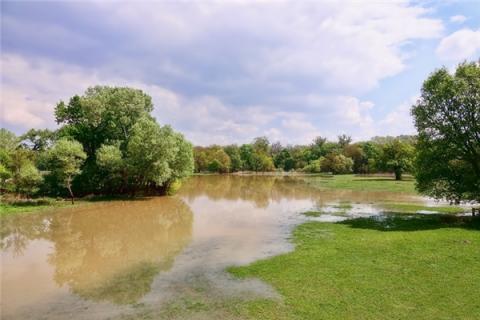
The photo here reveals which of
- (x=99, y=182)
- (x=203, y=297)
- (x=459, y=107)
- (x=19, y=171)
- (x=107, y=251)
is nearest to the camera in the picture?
(x=203, y=297)

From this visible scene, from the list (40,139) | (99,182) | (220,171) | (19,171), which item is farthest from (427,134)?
(220,171)

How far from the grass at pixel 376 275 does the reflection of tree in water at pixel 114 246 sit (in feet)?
14.3

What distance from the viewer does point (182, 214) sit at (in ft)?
102

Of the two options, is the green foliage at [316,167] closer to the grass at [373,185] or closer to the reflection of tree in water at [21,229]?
the grass at [373,185]

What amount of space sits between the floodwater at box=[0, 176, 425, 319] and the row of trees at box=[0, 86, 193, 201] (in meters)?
6.38

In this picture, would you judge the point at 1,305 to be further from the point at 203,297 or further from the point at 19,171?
the point at 19,171

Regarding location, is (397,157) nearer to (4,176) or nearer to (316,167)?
(316,167)

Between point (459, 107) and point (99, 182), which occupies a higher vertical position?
point (459, 107)

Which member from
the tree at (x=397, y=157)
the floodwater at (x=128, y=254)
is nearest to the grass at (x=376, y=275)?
the floodwater at (x=128, y=254)

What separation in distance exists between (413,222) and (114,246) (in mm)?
19973

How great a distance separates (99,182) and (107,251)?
23931 millimetres

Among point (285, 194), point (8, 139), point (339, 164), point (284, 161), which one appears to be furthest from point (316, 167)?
point (8, 139)

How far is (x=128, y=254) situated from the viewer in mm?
17375

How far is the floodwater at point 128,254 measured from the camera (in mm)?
11500
